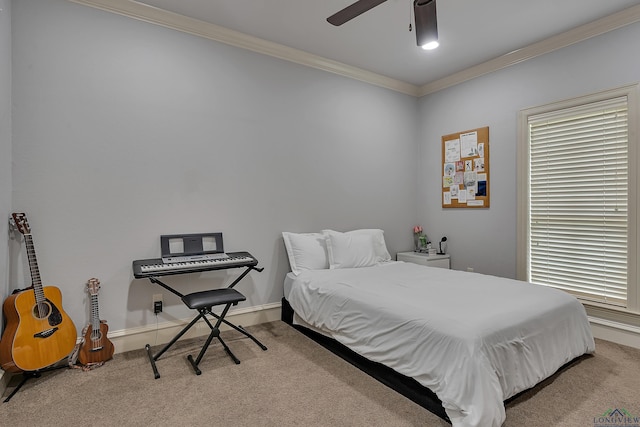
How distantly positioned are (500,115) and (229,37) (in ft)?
9.75

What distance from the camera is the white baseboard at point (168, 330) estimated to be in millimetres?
2789

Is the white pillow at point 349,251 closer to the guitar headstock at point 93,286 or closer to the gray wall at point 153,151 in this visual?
the gray wall at point 153,151

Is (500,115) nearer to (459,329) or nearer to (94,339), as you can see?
(459,329)

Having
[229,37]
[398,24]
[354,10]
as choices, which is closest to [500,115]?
[398,24]

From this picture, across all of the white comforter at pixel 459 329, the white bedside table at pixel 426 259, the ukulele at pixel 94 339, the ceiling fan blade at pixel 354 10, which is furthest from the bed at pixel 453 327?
the ceiling fan blade at pixel 354 10

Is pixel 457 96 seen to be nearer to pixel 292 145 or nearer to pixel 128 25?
pixel 292 145

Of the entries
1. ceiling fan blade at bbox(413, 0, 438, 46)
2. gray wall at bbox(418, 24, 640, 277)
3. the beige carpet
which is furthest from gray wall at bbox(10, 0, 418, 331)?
ceiling fan blade at bbox(413, 0, 438, 46)

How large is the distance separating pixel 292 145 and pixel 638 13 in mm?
3155

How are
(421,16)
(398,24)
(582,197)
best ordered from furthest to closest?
(582,197), (398,24), (421,16)

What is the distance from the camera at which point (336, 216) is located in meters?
4.03

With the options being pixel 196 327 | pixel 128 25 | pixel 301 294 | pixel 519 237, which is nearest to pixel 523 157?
pixel 519 237

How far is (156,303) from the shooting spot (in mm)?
2914

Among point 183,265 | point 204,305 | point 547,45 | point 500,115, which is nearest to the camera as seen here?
point 204,305

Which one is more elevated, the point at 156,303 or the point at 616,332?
the point at 156,303
